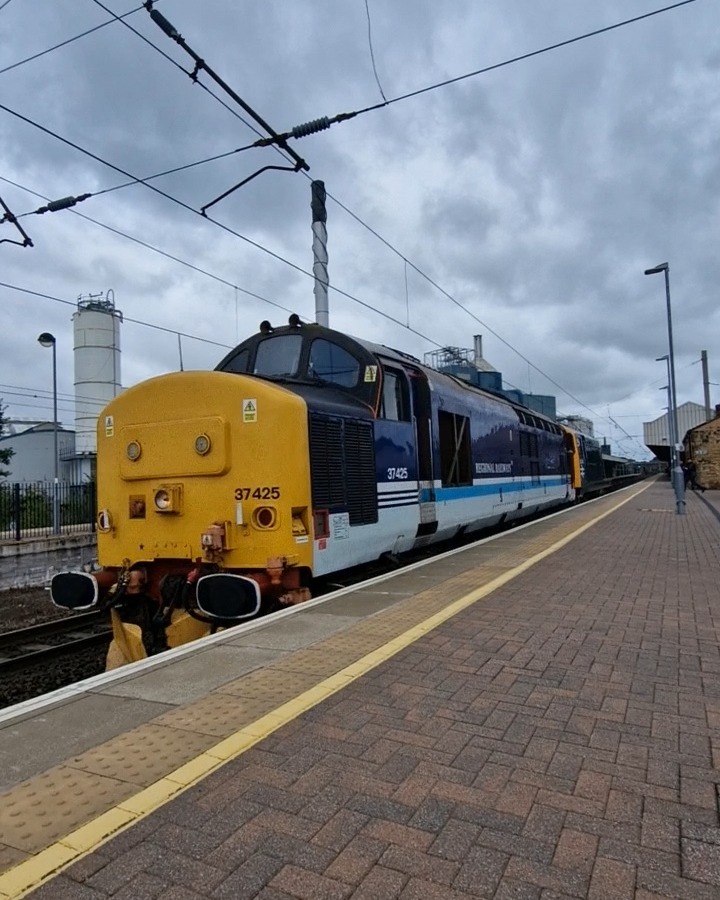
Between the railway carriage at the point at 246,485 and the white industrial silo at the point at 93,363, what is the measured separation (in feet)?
139

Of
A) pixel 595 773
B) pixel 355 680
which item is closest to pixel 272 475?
pixel 355 680

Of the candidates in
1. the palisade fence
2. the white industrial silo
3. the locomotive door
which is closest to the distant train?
the locomotive door

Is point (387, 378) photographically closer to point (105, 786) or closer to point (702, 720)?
point (702, 720)

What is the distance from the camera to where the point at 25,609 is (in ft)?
32.9

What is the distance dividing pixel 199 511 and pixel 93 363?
1761 inches

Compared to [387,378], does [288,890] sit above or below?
below

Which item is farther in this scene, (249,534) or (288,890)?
(249,534)

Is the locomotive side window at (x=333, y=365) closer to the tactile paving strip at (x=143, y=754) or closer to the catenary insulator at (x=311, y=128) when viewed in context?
the catenary insulator at (x=311, y=128)

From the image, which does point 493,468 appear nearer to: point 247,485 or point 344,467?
point 344,467

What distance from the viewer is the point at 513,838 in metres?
2.51

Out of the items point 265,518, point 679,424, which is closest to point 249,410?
point 265,518

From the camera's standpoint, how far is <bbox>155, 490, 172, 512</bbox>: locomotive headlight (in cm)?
645

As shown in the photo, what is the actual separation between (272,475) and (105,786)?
11.1ft

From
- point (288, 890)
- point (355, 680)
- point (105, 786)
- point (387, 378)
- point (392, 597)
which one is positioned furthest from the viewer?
point (387, 378)
